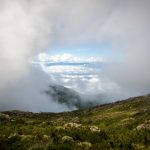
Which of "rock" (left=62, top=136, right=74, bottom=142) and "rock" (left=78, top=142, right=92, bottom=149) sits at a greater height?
"rock" (left=62, top=136, right=74, bottom=142)

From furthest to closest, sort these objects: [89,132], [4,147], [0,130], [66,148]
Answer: [0,130] < [89,132] < [4,147] < [66,148]

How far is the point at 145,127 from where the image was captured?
46.7 m

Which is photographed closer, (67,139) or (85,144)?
(85,144)

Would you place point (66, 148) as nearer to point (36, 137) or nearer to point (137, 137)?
point (36, 137)

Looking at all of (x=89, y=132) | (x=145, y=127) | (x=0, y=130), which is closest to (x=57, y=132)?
(x=89, y=132)

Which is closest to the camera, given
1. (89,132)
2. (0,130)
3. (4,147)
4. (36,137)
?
(4,147)

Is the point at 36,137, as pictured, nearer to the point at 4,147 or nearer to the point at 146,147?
the point at 4,147

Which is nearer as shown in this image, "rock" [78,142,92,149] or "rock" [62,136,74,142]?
"rock" [78,142,92,149]

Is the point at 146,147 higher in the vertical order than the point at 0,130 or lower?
lower

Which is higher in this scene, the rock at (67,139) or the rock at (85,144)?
the rock at (67,139)

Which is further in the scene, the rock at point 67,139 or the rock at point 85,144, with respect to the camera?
the rock at point 67,139

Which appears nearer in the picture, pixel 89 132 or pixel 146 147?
pixel 146 147

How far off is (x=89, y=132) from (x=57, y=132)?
363cm

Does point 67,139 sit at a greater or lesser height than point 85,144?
greater
